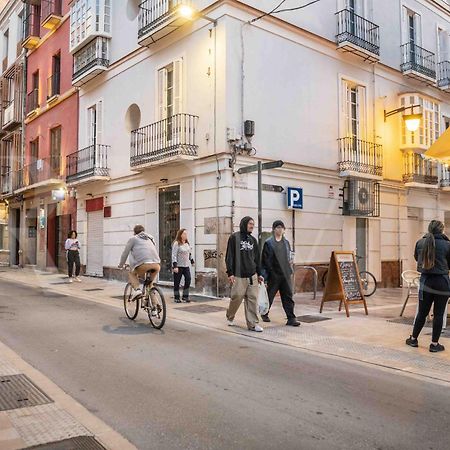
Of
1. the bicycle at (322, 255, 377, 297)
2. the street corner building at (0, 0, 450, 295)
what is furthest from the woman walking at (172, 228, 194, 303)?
the bicycle at (322, 255, 377, 297)

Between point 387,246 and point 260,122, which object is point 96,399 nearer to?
point 260,122

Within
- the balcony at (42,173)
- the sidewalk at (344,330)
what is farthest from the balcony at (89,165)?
the sidewalk at (344,330)

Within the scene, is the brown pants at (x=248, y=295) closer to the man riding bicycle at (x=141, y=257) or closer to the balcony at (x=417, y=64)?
the man riding bicycle at (x=141, y=257)

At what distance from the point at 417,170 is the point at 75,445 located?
16.2m

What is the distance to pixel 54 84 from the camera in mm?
21594

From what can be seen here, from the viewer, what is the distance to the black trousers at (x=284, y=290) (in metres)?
8.28

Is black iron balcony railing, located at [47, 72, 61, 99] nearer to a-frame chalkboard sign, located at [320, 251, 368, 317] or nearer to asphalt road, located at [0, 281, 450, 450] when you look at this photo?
asphalt road, located at [0, 281, 450, 450]

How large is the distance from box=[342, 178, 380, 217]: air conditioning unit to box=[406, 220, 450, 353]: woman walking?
8.16 metres

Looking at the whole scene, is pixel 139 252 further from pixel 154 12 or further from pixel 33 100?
pixel 33 100

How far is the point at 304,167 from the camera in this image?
13.5 m

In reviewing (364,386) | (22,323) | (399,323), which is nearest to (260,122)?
(399,323)

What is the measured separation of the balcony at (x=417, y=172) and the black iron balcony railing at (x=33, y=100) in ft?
55.7

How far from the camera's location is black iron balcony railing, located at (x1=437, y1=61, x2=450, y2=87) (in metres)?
18.4

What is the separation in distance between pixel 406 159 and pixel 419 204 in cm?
190
